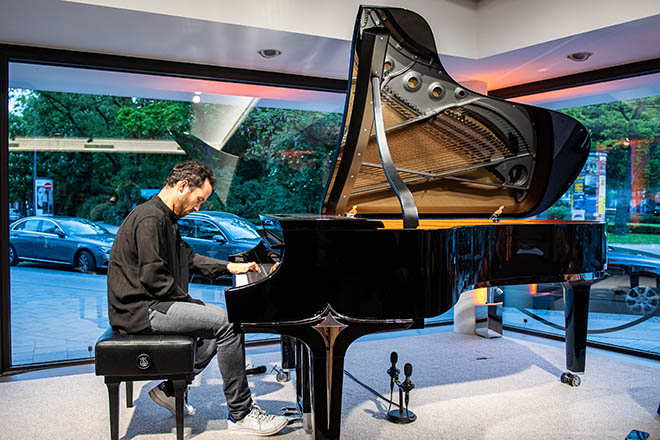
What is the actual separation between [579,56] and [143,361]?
12.2ft

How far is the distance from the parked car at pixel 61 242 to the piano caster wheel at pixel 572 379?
3.37 meters

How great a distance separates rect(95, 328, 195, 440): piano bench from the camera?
2549 millimetres

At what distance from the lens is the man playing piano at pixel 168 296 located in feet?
8.77

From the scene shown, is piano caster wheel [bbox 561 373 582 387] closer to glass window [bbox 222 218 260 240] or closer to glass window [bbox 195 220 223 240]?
glass window [bbox 222 218 260 240]

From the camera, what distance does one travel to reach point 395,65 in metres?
3.19

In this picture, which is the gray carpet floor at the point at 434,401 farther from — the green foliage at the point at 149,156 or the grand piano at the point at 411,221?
the green foliage at the point at 149,156

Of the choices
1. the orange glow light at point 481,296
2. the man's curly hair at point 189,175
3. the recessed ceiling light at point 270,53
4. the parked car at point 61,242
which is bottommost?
the orange glow light at point 481,296

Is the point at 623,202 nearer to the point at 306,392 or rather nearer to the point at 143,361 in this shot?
the point at 306,392

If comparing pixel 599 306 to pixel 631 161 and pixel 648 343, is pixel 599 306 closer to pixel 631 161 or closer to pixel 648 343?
pixel 648 343

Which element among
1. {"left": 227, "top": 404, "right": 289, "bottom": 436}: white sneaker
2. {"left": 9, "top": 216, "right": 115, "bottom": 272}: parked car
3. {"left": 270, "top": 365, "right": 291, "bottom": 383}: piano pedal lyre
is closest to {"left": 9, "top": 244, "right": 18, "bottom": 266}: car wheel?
{"left": 9, "top": 216, "right": 115, "bottom": 272}: parked car

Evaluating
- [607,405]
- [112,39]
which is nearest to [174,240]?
[112,39]

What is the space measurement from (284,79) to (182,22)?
131 centimetres

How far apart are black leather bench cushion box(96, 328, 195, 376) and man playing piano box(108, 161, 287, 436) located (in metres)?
0.13

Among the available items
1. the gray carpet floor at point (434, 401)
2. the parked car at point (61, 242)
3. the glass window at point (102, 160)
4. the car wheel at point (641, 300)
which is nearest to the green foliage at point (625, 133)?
the car wheel at point (641, 300)
